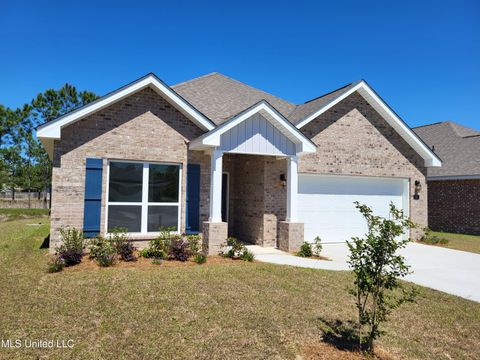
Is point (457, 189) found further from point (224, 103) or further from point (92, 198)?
point (92, 198)

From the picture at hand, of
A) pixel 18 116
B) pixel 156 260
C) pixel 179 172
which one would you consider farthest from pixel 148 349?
pixel 18 116

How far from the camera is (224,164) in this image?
14.3 meters

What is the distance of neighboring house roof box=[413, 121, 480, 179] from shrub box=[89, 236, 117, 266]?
1715 cm

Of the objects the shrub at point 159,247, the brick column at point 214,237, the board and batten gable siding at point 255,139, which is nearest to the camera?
the shrub at point 159,247

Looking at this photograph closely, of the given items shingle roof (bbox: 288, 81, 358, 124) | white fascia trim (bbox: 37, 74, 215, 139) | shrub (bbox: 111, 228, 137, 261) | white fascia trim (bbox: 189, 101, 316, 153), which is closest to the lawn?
shrub (bbox: 111, 228, 137, 261)

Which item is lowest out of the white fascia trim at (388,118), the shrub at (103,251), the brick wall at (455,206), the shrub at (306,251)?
the shrub at (306,251)

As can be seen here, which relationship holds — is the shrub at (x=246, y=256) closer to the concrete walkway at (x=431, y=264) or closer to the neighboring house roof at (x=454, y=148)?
the concrete walkway at (x=431, y=264)

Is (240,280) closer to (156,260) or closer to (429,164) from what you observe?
(156,260)

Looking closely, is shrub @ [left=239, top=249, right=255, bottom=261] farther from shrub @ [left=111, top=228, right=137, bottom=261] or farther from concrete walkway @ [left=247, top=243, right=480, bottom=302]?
shrub @ [left=111, top=228, right=137, bottom=261]

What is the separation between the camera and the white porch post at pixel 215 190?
10328 mm

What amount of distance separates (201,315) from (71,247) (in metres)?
4.89

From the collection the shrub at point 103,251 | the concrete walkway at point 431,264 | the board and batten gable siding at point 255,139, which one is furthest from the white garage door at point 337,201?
the shrub at point 103,251

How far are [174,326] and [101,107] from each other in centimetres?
701

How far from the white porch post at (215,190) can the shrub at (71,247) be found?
3.52m
